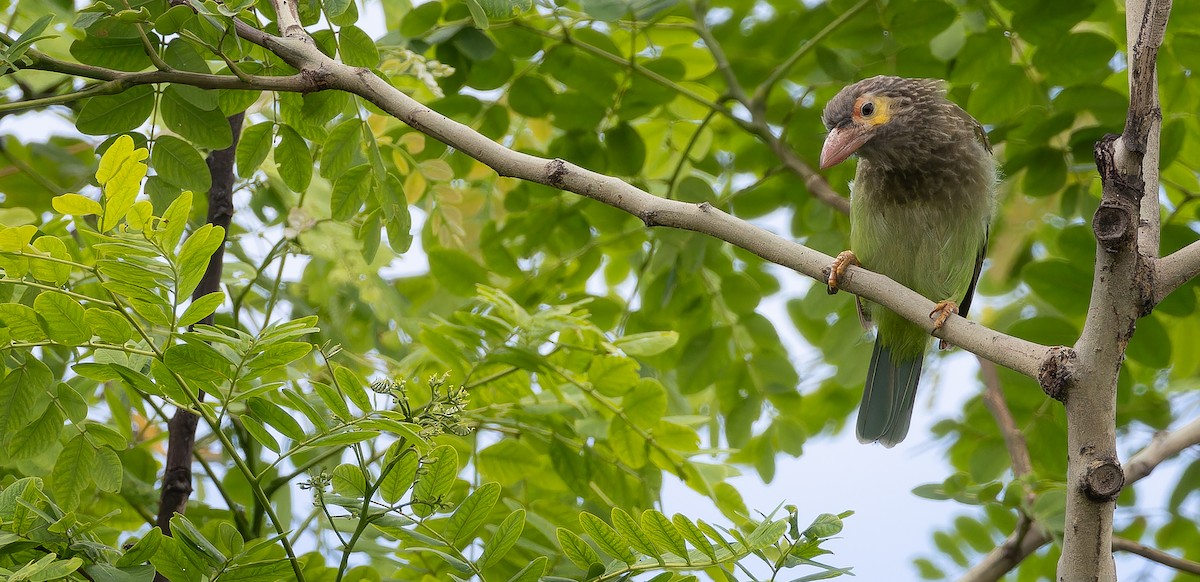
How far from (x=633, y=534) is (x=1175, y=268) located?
1.09 metres

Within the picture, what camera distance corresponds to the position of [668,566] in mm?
1939

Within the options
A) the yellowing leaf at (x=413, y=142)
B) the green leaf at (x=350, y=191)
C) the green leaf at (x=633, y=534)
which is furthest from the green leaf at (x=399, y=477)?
the yellowing leaf at (x=413, y=142)

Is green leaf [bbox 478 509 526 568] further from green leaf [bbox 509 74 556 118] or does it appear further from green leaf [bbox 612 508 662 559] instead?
green leaf [bbox 509 74 556 118]

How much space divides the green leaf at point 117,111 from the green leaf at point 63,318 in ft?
2.03

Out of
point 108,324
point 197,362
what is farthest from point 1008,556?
point 108,324

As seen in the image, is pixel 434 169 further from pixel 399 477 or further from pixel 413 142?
pixel 399 477

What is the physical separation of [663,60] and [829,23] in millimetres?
615

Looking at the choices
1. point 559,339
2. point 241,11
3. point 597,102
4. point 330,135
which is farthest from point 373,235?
point 597,102

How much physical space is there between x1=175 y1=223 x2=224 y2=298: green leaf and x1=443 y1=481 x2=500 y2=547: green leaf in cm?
63

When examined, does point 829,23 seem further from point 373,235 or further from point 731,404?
point 373,235

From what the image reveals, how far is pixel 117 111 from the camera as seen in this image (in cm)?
227

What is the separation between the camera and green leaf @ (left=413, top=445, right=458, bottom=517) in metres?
1.90

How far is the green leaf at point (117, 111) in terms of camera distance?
7.37 feet

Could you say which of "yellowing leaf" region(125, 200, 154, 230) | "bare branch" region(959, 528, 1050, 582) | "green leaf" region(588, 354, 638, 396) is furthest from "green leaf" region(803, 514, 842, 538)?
"bare branch" region(959, 528, 1050, 582)
